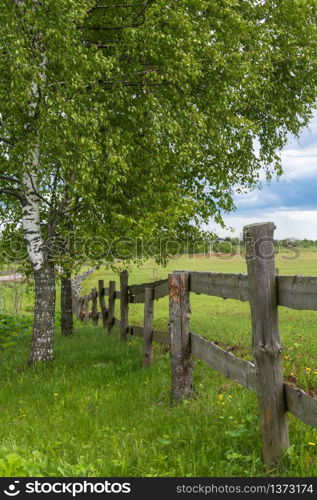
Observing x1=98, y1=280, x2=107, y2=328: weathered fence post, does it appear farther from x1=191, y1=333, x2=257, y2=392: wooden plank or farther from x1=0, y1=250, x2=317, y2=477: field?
x1=191, y1=333, x2=257, y2=392: wooden plank

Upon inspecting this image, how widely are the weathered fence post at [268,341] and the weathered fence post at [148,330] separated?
5546 millimetres

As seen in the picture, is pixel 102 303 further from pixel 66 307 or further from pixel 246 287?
pixel 246 287

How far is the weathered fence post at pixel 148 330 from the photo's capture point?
10.2 metres

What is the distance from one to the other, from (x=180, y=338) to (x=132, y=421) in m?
1.43

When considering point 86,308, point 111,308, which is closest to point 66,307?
point 111,308

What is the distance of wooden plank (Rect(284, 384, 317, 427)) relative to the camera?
4199 mm

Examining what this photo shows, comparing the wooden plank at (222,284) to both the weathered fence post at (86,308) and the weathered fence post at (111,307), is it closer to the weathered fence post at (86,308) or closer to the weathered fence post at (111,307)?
the weathered fence post at (111,307)

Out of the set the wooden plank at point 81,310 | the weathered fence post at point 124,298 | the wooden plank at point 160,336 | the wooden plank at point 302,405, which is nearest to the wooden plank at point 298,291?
the wooden plank at point 302,405

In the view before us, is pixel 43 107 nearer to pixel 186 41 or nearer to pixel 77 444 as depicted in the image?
pixel 186 41

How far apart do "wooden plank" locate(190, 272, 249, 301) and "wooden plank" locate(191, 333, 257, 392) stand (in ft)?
2.30

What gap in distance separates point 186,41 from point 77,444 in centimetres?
978

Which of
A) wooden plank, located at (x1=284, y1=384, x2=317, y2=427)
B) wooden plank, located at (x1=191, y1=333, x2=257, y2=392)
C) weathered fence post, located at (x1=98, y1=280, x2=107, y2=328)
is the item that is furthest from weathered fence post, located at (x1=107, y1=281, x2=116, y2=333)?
wooden plank, located at (x1=284, y1=384, x2=317, y2=427)

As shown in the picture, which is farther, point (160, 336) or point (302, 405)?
point (160, 336)

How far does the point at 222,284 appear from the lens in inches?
233
